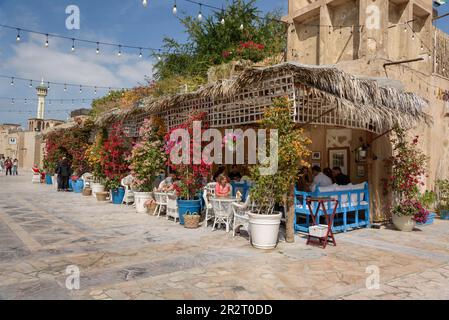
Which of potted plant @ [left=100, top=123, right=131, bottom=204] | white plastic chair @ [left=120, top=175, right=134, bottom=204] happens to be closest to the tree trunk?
white plastic chair @ [left=120, top=175, right=134, bottom=204]

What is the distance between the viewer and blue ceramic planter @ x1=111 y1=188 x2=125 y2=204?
1159 centimetres

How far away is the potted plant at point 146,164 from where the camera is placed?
32.0 ft

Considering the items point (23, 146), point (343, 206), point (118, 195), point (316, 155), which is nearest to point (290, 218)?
point (343, 206)

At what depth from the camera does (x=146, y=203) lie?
958cm

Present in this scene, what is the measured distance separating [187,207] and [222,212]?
103 centimetres

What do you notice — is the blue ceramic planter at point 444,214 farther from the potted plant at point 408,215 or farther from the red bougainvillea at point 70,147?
the red bougainvillea at point 70,147

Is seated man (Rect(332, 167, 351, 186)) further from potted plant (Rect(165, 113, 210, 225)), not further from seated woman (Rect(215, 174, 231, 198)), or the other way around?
potted plant (Rect(165, 113, 210, 225))

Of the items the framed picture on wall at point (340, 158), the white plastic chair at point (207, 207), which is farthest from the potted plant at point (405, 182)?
the white plastic chair at point (207, 207)

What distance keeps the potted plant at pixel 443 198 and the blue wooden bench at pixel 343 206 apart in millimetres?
3138

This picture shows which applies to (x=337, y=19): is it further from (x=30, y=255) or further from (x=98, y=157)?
(x=30, y=255)

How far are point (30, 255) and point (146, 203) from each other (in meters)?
4.35
